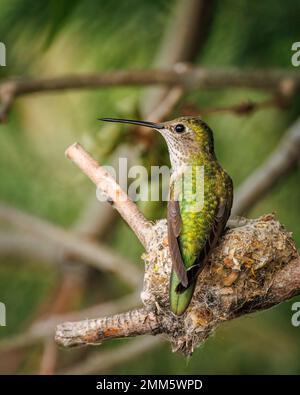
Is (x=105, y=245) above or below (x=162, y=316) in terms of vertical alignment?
above

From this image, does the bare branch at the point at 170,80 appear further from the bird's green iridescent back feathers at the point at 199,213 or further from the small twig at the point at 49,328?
the small twig at the point at 49,328

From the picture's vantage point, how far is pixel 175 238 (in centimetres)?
197

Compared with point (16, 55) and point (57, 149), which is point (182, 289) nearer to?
point (16, 55)

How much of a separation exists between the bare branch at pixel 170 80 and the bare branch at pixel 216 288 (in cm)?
73

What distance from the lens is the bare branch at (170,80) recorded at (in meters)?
2.70

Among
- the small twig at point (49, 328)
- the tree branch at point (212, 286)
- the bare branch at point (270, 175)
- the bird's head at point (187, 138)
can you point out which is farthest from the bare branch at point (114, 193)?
the small twig at point (49, 328)

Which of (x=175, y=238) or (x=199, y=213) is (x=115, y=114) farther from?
(x=175, y=238)

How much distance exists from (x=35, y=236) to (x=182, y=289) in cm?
161

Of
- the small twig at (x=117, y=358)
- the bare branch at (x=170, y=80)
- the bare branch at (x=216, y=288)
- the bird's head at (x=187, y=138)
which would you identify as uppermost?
the bare branch at (x=170, y=80)

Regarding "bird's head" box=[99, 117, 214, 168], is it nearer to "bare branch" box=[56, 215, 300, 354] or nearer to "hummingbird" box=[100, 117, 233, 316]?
"hummingbird" box=[100, 117, 233, 316]

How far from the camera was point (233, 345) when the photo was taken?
13.2 ft

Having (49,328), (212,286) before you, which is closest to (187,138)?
(212,286)

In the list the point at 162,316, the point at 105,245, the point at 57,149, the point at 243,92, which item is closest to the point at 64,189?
the point at 57,149
